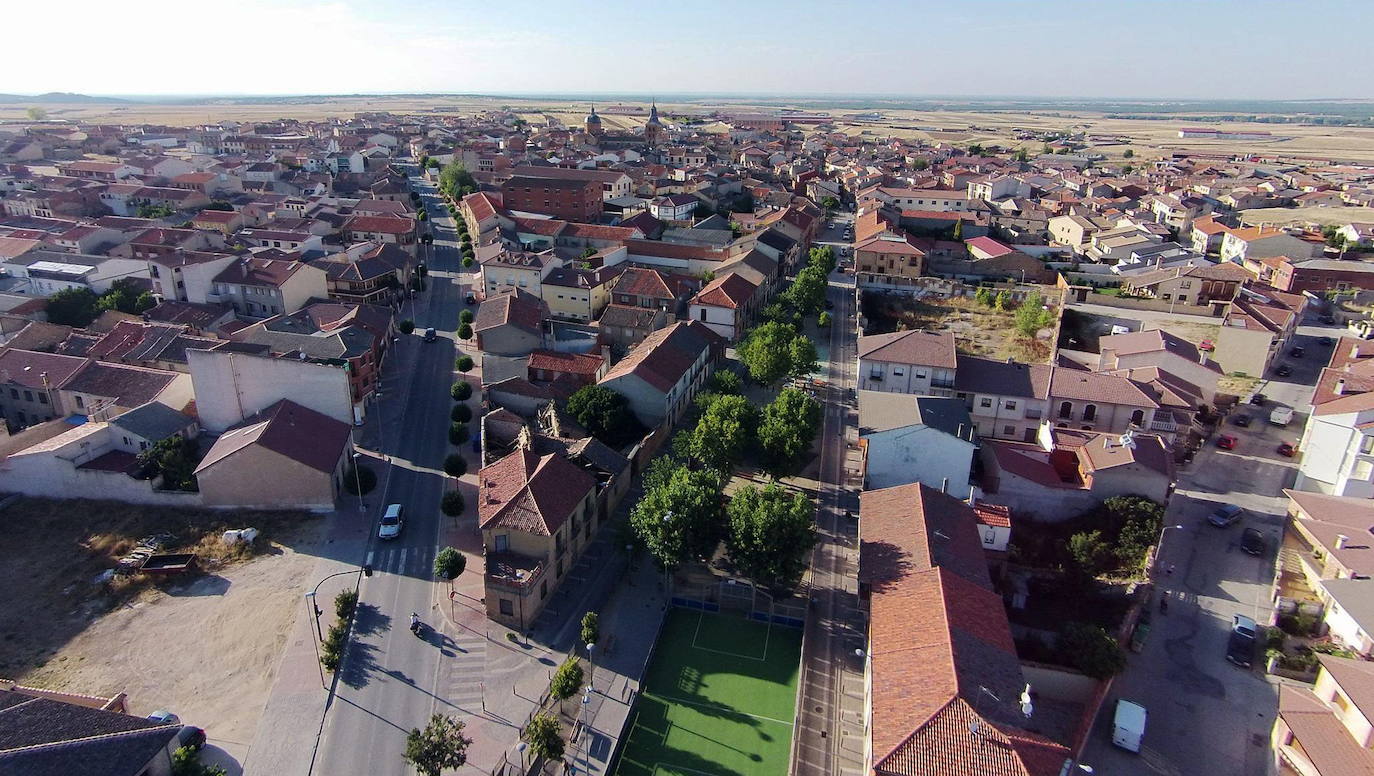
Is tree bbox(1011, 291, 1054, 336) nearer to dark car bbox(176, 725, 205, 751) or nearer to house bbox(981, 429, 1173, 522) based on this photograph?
house bbox(981, 429, 1173, 522)

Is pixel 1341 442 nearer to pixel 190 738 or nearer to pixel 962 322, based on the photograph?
pixel 962 322

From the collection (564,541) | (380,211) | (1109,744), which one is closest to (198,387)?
(564,541)

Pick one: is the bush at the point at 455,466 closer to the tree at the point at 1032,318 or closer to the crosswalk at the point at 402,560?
the crosswalk at the point at 402,560

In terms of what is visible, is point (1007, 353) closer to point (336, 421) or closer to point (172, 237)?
point (336, 421)

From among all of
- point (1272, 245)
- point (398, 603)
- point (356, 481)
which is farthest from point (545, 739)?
point (1272, 245)

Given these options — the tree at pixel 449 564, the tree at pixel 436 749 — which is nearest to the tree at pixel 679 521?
the tree at pixel 449 564

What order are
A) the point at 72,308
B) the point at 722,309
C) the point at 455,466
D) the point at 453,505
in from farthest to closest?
the point at 722,309 → the point at 72,308 → the point at 455,466 → the point at 453,505
